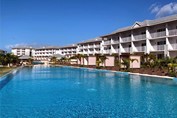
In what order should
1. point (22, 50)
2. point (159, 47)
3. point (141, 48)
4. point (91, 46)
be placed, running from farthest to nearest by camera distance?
point (22, 50), point (91, 46), point (141, 48), point (159, 47)

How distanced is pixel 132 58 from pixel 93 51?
32652 mm

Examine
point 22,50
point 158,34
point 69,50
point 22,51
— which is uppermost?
point 22,50

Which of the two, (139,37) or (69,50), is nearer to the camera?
(139,37)

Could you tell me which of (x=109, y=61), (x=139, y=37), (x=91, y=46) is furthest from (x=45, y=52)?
(x=139, y=37)

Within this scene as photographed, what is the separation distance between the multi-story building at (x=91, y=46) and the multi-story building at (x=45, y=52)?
30.0m

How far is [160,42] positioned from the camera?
33.6 meters

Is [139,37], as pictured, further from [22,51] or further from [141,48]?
[22,51]

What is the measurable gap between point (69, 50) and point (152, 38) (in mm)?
58519

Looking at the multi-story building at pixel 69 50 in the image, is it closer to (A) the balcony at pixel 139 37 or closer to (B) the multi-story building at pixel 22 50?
(B) the multi-story building at pixel 22 50

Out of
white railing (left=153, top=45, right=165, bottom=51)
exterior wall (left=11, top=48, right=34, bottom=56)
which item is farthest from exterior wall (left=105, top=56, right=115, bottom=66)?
exterior wall (left=11, top=48, right=34, bottom=56)

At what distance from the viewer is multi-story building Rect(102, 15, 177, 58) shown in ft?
102

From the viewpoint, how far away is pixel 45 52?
343 ft

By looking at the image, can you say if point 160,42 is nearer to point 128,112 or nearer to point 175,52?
point 175,52

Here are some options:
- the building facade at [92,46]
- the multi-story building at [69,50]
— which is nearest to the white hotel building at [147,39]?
the building facade at [92,46]
